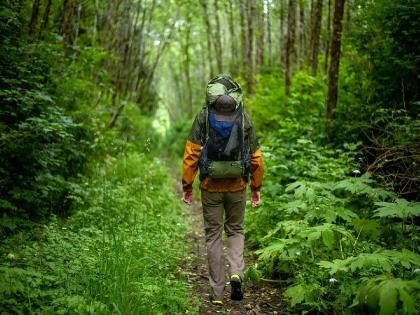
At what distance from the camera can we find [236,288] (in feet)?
16.1

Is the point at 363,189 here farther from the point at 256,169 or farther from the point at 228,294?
the point at 228,294

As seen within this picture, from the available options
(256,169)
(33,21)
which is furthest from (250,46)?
(256,169)

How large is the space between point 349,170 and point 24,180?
16.9ft

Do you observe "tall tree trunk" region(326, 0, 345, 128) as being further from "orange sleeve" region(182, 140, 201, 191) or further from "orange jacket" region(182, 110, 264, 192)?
"orange sleeve" region(182, 140, 201, 191)

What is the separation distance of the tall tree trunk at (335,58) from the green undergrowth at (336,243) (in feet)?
3.47

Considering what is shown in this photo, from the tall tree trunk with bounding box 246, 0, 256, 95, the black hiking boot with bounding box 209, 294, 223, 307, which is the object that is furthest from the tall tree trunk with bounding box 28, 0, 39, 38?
the tall tree trunk with bounding box 246, 0, 256, 95

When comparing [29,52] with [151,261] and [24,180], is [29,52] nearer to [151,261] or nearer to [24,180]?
[24,180]

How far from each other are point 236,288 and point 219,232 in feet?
2.27

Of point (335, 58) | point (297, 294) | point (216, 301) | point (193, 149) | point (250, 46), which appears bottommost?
point (216, 301)

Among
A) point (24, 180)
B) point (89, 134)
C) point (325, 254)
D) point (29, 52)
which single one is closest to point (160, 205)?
point (89, 134)

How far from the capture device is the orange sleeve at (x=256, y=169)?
16.6 ft

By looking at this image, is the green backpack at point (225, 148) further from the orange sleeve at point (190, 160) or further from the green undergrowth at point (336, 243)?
the green undergrowth at point (336, 243)

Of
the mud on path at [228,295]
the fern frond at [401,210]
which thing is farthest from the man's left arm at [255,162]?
the fern frond at [401,210]

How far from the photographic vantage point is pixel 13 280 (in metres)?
3.54
